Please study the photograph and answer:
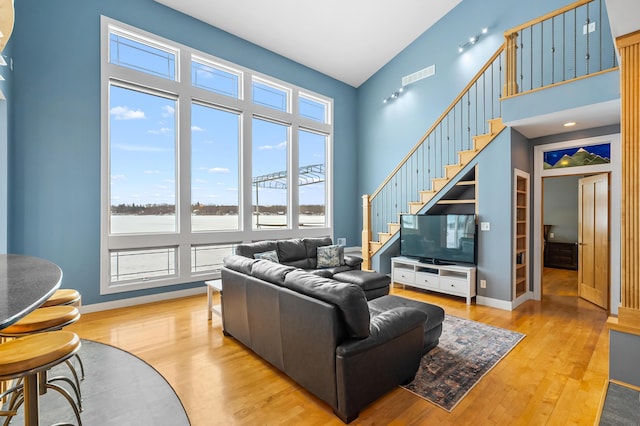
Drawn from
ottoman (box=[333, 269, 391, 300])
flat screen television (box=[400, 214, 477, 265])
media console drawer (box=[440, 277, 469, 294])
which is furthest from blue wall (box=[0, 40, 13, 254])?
media console drawer (box=[440, 277, 469, 294])

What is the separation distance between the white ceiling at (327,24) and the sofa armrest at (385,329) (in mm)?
5469

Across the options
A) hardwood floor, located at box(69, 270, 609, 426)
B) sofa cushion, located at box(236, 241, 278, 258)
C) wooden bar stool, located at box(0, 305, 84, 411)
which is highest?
sofa cushion, located at box(236, 241, 278, 258)

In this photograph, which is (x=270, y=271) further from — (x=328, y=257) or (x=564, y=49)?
(x=564, y=49)

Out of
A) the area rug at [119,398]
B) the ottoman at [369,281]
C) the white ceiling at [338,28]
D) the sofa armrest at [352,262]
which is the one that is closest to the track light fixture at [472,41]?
the white ceiling at [338,28]

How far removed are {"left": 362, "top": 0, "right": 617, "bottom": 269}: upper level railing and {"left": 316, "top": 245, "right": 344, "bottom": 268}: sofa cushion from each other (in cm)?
135

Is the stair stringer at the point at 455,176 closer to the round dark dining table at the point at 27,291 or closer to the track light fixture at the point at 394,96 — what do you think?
the track light fixture at the point at 394,96

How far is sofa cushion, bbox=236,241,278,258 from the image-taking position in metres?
4.49

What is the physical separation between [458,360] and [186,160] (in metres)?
4.88

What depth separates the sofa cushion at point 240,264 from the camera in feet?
9.78

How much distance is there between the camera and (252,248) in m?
4.61

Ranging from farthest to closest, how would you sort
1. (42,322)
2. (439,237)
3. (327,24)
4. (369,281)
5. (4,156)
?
1. (327,24)
2. (439,237)
3. (369,281)
4. (4,156)
5. (42,322)

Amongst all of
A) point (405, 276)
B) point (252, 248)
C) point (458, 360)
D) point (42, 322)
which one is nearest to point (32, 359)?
point (42, 322)

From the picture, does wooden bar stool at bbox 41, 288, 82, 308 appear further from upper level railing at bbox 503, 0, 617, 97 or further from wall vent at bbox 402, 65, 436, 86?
wall vent at bbox 402, 65, 436, 86

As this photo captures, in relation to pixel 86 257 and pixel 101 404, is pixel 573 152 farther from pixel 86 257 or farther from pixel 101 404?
pixel 86 257
